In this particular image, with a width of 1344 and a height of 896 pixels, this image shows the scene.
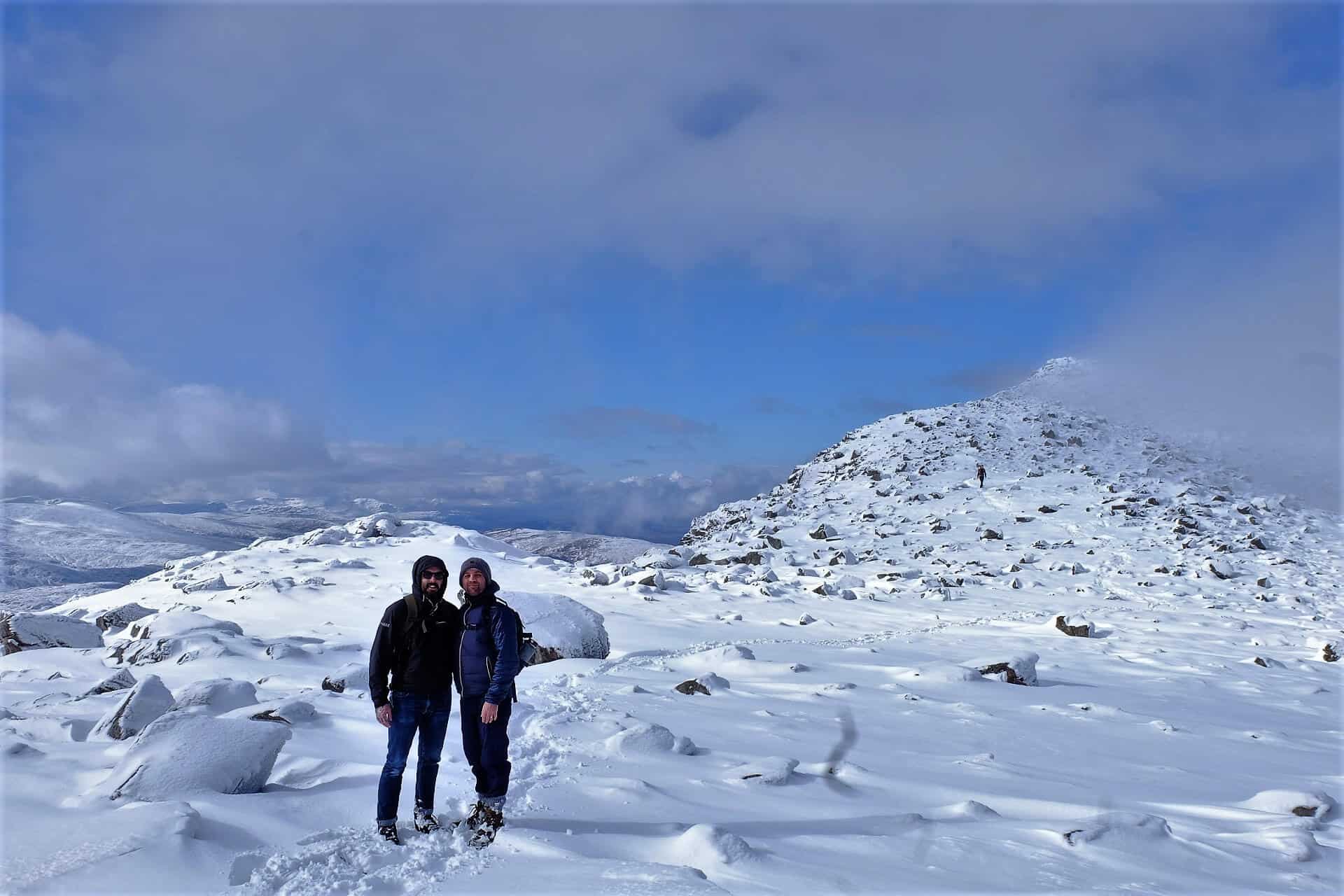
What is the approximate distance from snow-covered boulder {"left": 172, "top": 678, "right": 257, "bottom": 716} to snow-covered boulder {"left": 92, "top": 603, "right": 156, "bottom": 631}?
11111mm

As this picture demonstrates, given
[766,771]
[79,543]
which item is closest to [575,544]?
[766,771]

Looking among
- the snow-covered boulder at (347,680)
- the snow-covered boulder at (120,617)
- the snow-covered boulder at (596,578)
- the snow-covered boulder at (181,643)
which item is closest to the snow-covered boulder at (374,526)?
the snow-covered boulder at (596,578)

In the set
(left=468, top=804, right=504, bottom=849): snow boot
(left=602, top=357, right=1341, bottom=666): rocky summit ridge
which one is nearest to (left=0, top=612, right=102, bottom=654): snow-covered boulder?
(left=468, top=804, right=504, bottom=849): snow boot

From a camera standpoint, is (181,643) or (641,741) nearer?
(641,741)

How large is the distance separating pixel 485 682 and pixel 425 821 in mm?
1094

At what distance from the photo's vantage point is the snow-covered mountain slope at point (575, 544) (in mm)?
47938

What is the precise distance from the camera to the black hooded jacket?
17.1 ft

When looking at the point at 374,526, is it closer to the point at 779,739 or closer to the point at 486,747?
the point at 779,739

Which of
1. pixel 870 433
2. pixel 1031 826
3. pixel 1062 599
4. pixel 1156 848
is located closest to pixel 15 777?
pixel 1031 826

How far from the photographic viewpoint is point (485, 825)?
5121mm

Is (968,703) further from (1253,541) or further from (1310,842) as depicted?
(1253,541)

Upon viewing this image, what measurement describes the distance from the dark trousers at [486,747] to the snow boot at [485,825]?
118 mm

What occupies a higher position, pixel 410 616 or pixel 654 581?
pixel 410 616

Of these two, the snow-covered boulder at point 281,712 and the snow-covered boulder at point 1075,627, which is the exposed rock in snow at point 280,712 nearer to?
the snow-covered boulder at point 281,712
